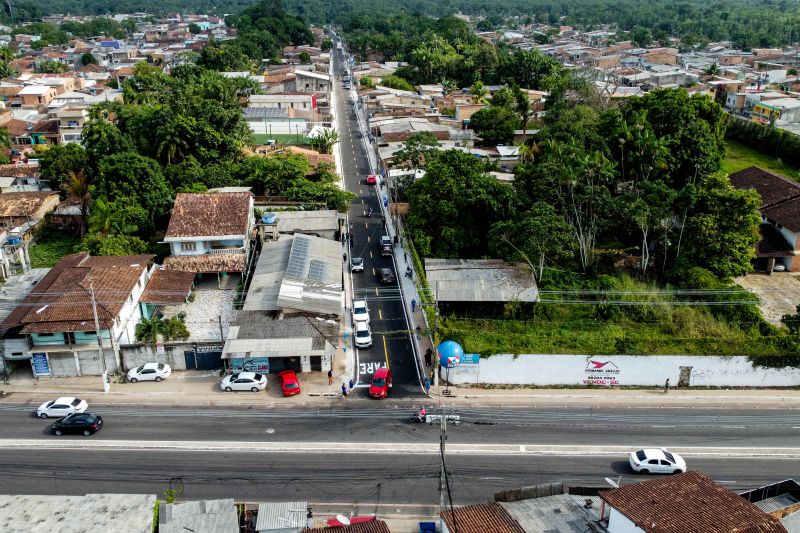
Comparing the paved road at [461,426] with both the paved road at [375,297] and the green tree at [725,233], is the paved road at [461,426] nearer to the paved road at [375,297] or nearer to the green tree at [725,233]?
the paved road at [375,297]

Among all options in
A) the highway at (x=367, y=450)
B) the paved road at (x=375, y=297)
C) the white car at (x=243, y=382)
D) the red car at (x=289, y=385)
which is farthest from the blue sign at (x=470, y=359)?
the white car at (x=243, y=382)

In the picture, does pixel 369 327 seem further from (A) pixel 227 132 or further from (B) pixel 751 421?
(A) pixel 227 132

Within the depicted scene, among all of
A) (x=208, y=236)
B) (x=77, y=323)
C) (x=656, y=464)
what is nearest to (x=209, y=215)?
(x=208, y=236)

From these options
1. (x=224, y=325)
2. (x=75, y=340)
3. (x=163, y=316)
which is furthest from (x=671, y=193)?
(x=75, y=340)

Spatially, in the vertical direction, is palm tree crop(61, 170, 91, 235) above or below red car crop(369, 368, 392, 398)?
above

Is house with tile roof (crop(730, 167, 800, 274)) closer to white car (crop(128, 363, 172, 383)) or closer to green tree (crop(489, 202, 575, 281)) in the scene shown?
green tree (crop(489, 202, 575, 281))

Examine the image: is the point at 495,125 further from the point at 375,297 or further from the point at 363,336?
the point at 363,336

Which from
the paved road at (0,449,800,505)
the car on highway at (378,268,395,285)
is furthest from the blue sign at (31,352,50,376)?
the car on highway at (378,268,395,285)
